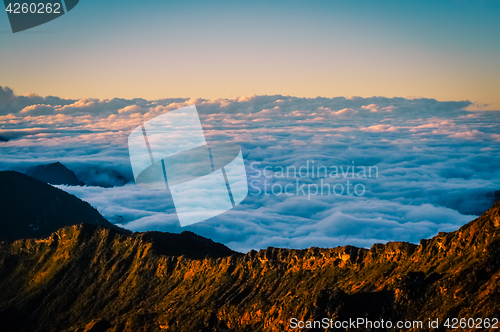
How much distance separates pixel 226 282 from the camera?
8762 centimetres

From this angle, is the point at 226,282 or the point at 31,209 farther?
the point at 31,209

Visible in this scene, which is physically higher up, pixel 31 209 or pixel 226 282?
Answer: pixel 31 209

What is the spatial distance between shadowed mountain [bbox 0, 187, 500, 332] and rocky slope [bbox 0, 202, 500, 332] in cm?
18

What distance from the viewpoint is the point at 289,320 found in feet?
225

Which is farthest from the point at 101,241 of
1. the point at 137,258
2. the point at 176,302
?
the point at 176,302

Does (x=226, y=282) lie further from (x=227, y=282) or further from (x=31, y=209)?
(x=31, y=209)

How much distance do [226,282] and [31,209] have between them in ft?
401

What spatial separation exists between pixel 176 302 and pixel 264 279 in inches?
686

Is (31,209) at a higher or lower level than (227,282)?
higher

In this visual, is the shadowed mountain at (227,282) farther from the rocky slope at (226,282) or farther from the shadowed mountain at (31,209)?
the shadowed mountain at (31,209)

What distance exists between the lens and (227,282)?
3450 inches

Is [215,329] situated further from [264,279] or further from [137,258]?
[137,258]

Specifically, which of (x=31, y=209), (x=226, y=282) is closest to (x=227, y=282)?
(x=226, y=282)

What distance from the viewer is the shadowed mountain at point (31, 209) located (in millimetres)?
172750
